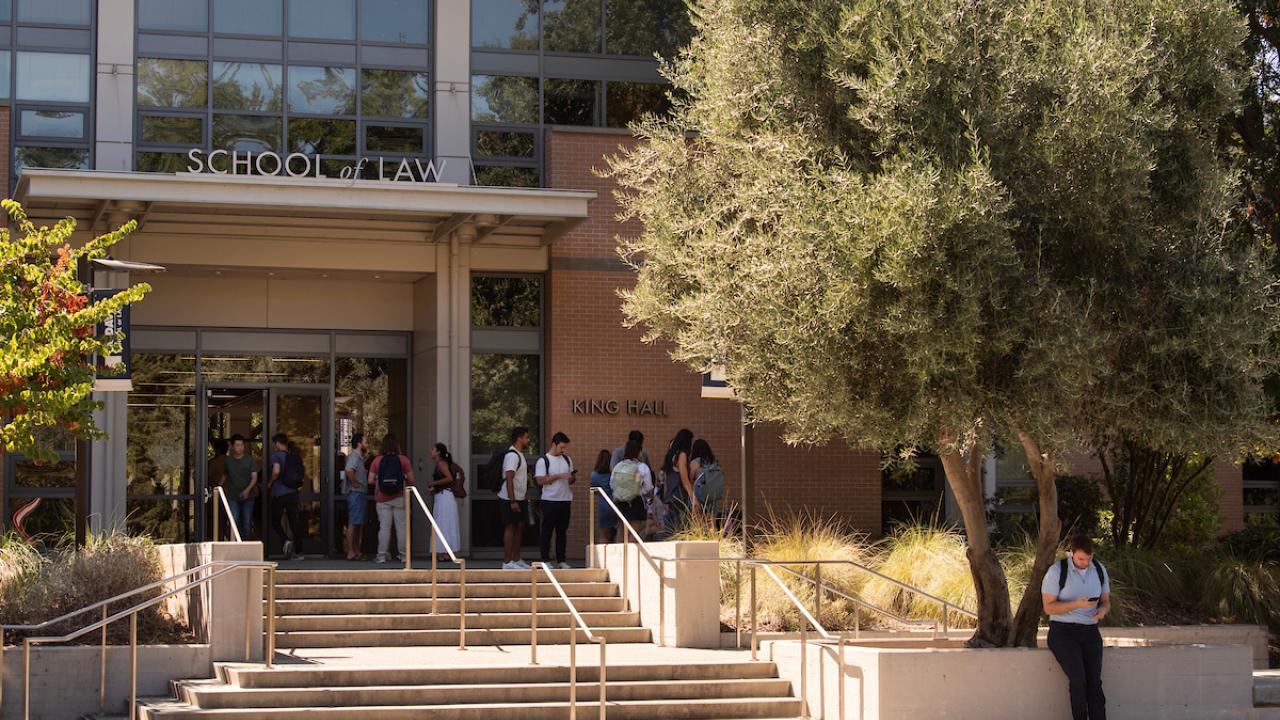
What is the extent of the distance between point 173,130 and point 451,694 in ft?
36.8

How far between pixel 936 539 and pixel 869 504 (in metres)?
5.65

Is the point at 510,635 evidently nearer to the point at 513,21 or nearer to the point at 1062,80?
the point at 1062,80

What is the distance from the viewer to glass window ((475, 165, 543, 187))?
20594 millimetres

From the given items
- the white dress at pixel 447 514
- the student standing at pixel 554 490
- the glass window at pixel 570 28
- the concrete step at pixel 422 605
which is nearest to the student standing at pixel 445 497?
the white dress at pixel 447 514

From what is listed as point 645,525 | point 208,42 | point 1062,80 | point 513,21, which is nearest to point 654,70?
point 513,21

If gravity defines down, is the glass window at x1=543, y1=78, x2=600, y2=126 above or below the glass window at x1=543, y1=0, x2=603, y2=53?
below

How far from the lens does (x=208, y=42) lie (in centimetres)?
1988

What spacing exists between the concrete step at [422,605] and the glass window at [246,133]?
7896 millimetres

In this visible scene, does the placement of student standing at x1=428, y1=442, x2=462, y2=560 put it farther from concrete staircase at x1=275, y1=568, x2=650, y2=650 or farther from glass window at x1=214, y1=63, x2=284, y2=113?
glass window at x1=214, y1=63, x2=284, y2=113

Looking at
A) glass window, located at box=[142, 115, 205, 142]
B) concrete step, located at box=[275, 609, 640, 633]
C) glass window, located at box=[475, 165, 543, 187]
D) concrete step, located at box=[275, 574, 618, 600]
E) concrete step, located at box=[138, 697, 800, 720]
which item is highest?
glass window, located at box=[142, 115, 205, 142]

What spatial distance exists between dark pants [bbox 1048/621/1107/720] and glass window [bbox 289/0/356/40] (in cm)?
1365

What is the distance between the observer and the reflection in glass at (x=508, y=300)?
67.8 ft

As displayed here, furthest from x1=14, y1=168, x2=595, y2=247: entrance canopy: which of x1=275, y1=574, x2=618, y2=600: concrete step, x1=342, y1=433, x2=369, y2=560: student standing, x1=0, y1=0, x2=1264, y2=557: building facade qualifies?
x1=275, y1=574, x2=618, y2=600: concrete step

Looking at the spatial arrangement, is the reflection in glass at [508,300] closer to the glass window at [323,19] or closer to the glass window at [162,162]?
the glass window at [323,19]
